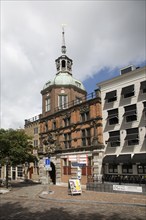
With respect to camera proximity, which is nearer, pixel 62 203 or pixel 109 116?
pixel 62 203

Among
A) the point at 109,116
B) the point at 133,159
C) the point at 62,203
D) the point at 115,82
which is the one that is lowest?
the point at 62,203

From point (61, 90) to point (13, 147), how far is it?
15.1 metres

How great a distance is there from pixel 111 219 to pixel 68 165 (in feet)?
75.0

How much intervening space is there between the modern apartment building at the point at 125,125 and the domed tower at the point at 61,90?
36.2 ft

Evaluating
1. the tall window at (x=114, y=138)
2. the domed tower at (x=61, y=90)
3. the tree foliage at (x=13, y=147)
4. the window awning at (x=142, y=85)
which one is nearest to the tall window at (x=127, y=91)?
the window awning at (x=142, y=85)

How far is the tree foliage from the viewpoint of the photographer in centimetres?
3376

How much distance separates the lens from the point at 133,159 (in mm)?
28438

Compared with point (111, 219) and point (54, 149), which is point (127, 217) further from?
point (54, 149)

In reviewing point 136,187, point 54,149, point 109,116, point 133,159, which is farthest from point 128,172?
point 54,149

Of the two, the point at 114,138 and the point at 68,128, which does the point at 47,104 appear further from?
the point at 114,138

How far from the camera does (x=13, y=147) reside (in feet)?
112

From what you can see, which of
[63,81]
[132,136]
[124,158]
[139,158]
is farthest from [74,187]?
[63,81]

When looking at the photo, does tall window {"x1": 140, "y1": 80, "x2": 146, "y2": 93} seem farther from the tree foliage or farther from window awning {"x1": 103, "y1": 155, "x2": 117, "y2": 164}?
the tree foliage

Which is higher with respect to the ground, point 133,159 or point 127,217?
point 133,159
